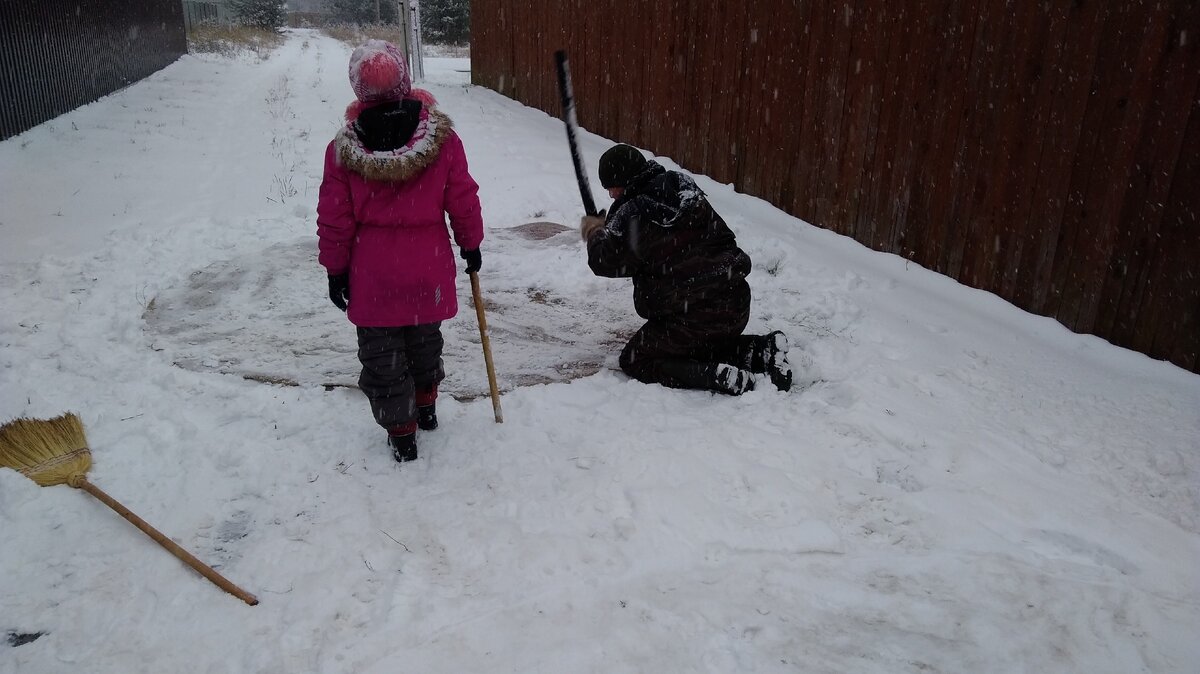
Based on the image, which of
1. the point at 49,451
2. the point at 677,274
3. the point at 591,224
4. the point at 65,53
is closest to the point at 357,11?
the point at 65,53

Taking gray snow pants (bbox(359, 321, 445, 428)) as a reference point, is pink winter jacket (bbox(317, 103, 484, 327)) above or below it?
above

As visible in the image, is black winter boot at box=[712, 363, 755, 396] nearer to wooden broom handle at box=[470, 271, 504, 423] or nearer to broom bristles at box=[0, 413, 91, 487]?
wooden broom handle at box=[470, 271, 504, 423]

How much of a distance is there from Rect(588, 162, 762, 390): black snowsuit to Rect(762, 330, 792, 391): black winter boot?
70 mm

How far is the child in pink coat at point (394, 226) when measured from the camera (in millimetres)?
3012

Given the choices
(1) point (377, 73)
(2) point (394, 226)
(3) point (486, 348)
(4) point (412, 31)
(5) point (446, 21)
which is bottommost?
(3) point (486, 348)

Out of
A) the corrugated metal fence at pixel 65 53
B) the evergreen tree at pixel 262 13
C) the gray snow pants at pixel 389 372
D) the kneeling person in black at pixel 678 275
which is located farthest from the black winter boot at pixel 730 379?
the evergreen tree at pixel 262 13

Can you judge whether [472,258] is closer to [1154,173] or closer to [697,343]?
[697,343]

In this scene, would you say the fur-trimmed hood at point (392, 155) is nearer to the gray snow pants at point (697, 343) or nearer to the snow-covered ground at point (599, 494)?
the snow-covered ground at point (599, 494)

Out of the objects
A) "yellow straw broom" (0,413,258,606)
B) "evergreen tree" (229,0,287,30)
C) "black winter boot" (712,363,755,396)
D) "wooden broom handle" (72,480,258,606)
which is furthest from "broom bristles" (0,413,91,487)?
"evergreen tree" (229,0,287,30)

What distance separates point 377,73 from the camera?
295cm

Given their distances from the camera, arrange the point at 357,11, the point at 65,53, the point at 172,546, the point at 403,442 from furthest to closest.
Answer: the point at 357,11 → the point at 65,53 → the point at 403,442 → the point at 172,546

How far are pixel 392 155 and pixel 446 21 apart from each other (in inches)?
1189

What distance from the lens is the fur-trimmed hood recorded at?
9.84ft

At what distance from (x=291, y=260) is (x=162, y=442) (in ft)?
8.92
